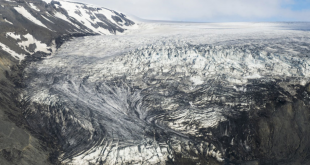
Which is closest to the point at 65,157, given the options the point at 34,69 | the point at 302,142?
the point at 34,69

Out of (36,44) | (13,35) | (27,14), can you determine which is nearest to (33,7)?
(27,14)

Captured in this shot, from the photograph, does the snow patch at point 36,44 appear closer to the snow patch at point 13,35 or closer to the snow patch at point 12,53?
the snow patch at point 13,35

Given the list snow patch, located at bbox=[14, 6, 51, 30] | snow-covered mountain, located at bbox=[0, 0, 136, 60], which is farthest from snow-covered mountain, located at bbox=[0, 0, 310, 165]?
snow patch, located at bbox=[14, 6, 51, 30]

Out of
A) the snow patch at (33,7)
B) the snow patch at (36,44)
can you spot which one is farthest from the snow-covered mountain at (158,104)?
the snow patch at (33,7)

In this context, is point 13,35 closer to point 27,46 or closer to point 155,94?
point 27,46

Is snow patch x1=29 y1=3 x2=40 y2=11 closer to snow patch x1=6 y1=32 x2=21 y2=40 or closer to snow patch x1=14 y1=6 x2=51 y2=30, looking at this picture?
snow patch x1=14 y1=6 x2=51 y2=30
